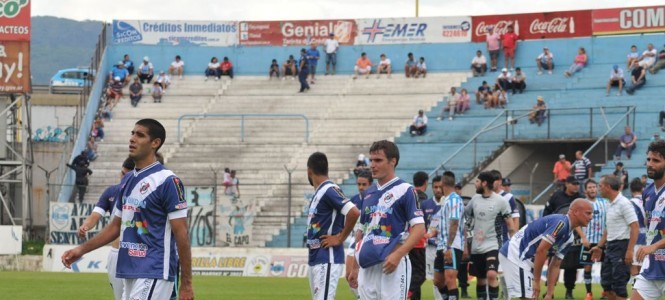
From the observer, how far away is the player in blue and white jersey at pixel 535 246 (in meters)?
15.4

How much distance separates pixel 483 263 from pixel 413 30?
107 ft

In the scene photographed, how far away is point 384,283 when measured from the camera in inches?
485

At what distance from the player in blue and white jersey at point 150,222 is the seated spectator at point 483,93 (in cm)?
3561

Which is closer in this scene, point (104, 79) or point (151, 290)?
point (151, 290)

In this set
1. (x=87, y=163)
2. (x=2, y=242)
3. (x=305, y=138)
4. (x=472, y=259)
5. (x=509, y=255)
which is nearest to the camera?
(x=509, y=255)

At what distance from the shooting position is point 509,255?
1659 cm

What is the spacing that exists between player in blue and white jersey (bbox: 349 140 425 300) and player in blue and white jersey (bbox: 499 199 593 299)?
348cm

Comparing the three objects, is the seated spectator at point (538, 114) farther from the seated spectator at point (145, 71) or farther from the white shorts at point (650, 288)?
the white shorts at point (650, 288)

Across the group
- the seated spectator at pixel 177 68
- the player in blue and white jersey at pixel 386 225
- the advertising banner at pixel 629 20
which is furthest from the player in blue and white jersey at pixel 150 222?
the seated spectator at pixel 177 68

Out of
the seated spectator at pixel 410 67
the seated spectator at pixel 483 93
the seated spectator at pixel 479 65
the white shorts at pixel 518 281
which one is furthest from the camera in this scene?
the seated spectator at pixel 410 67

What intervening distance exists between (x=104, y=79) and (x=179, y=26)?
4.65 meters

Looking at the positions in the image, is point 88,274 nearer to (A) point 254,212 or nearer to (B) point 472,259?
(A) point 254,212

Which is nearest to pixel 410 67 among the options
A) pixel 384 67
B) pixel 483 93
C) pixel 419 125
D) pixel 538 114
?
pixel 384 67

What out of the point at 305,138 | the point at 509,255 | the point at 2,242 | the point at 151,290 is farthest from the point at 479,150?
the point at 151,290
